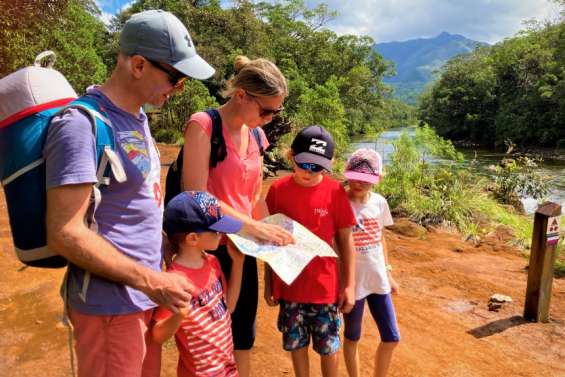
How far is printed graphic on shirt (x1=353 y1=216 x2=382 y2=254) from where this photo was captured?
263 cm

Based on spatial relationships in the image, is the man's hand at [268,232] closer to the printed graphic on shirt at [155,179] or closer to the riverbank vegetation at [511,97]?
the printed graphic on shirt at [155,179]

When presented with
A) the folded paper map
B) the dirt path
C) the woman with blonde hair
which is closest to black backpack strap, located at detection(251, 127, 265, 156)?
the woman with blonde hair

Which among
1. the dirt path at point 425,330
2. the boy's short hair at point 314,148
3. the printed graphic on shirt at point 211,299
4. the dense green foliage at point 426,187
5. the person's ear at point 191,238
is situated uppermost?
the boy's short hair at point 314,148

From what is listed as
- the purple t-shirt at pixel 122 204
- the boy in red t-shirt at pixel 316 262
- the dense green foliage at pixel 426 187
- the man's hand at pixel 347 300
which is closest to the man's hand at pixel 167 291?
the purple t-shirt at pixel 122 204

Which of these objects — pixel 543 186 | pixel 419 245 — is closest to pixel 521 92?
pixel 543 186

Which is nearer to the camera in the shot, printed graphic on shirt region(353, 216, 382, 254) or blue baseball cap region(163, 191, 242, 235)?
blue baseball cap region(163, 191, 242, 235)

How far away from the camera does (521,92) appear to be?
114ft

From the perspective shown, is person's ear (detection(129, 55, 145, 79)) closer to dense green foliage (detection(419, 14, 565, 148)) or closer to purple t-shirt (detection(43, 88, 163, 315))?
purple t-shirt (detection(43, 88, 163, 315))

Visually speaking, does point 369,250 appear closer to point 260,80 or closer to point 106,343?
point 260,80

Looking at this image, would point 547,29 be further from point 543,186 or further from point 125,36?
point 125,36

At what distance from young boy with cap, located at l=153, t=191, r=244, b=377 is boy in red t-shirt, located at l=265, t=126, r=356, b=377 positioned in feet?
1.77

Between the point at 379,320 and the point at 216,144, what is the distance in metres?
1.39

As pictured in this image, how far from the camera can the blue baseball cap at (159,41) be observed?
1396 millimetres

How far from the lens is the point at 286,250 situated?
189cm
